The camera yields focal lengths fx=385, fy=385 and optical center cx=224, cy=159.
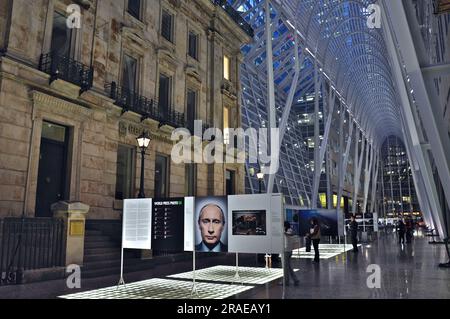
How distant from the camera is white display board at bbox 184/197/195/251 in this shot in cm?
992

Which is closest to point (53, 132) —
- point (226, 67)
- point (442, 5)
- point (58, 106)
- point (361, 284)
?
point (58, 106)

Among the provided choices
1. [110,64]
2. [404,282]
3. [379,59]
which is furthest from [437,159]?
[379,59]

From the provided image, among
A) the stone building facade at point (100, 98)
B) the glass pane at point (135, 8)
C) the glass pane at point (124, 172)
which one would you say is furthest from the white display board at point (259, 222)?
the glass pane at point (135, 8)

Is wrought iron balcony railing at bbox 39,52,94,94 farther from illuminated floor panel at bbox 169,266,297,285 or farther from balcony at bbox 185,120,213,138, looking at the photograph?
illuminated floor panel at bbox 169,266,297,285

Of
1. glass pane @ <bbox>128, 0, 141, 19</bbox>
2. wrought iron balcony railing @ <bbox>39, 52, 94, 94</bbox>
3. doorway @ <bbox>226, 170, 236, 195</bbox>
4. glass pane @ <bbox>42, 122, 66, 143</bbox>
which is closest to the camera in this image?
wrought iron balcony railing @ <bbox>39, 52, 94, 94</bbox>

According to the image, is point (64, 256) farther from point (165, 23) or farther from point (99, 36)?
point (165, 23)

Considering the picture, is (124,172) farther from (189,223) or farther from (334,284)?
(334,284)

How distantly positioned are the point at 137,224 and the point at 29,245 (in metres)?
3.34

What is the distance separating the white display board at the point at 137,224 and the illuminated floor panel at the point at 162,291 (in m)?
1.11

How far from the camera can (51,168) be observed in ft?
48.7

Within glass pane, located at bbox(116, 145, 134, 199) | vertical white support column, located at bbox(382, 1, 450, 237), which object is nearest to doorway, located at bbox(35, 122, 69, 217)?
glass pane, located at bbox(116, 145, 134, 199)

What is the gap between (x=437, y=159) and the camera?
13.5m

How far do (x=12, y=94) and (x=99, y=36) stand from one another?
5431 mm
